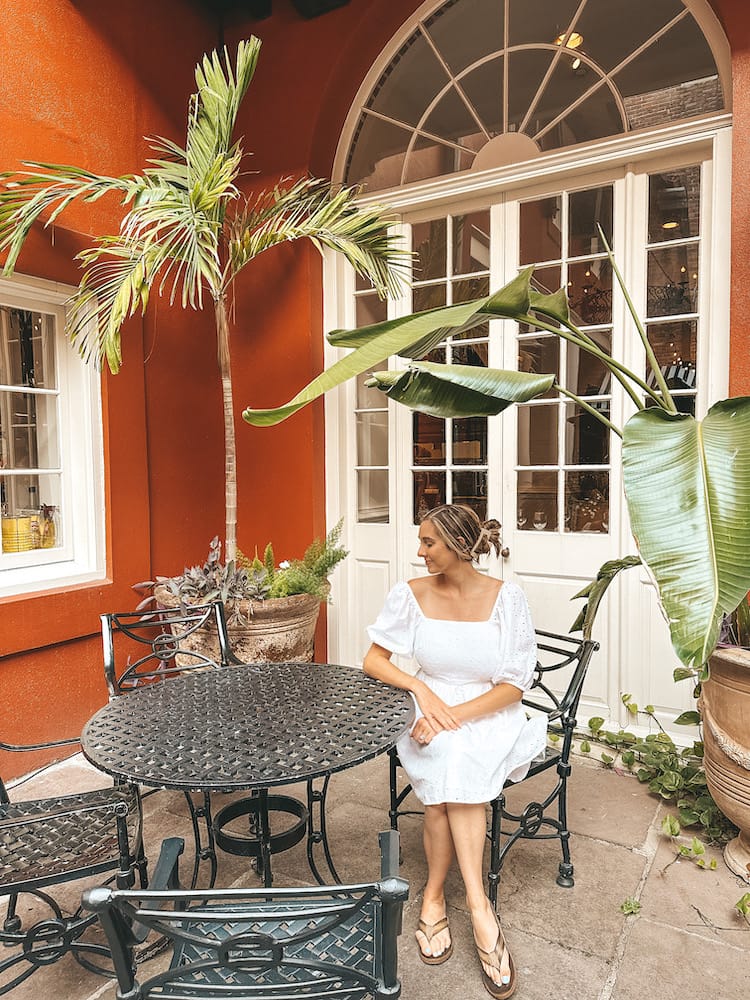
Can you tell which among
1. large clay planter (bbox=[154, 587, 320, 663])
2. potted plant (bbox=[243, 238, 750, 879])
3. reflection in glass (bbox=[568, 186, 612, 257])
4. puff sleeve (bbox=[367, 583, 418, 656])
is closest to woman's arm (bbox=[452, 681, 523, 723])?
puff sleeve (bbox=[367, 583, 418, 656])

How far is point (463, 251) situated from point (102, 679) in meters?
2.96

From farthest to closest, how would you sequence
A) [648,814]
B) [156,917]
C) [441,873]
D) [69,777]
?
[69,777], [648,814], [441,873], [156,917]

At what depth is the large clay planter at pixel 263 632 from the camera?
10.3 feet

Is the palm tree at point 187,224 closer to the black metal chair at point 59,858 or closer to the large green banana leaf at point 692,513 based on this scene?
the black metal chair at point 59,858

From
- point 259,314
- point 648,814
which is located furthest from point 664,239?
point 648,814

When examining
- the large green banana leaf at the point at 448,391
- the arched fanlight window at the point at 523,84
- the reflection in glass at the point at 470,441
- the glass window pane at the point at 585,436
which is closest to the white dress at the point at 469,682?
the large green banana leaf at the point at 448,391

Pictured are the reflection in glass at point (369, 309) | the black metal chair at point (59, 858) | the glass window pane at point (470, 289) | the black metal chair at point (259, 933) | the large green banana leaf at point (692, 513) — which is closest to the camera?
the black metal chair at point (259, 933)

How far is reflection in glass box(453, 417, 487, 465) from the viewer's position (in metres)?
3.58

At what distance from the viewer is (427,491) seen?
3768mm

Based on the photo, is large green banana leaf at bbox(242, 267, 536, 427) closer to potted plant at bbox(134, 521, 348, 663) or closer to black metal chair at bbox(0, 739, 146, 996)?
black metal chair at bbox(0, 739, 146, 996)

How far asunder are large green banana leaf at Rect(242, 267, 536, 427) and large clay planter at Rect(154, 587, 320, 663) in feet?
4.86

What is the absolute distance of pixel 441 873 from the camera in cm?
191

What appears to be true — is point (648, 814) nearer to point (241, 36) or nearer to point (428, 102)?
point (428, 102)

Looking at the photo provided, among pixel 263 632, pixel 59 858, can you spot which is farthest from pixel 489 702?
pixel 263 632
